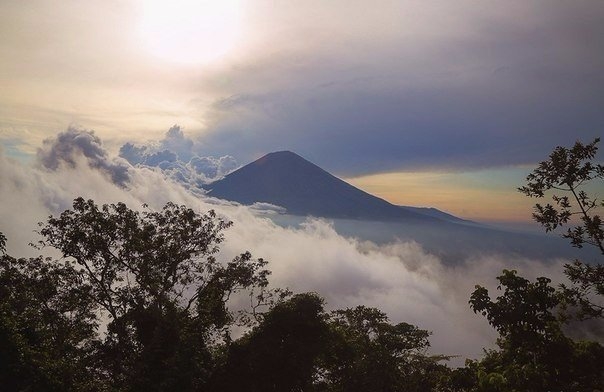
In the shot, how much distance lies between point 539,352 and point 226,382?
14207 millimetres

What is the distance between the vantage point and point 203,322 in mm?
22219

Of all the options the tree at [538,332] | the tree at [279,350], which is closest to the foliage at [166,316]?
the tree at [279,350]

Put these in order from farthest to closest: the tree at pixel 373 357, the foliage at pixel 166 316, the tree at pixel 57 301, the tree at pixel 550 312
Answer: the tree at pixel 373 357, the tree at pixel 57 301, the foliage at pixel 166 316, the tree at pixel 550 312

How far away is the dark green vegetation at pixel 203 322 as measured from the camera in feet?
42.0

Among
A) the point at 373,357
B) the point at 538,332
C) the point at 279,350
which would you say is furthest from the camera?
the point at 373,357

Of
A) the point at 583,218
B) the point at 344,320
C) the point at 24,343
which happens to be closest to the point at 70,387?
the point at 24,343

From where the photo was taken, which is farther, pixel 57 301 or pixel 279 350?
pixel 57 301

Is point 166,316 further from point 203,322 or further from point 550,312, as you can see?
point 550,312

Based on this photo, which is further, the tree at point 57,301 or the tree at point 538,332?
the tree at point 57,301

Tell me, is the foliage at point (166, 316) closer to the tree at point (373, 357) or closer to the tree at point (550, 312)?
the tree at point (373, 357)

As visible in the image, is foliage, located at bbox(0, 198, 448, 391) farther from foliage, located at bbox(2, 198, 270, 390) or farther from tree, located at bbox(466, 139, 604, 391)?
tree, located at bbox(466, 139, 604, 391)

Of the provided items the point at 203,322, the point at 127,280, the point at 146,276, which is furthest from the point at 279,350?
the point at 127,280

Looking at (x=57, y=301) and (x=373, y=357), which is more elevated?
(x=57, y=301)

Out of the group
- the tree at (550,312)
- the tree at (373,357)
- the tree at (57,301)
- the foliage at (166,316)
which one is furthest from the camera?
the tree at (373,357)
